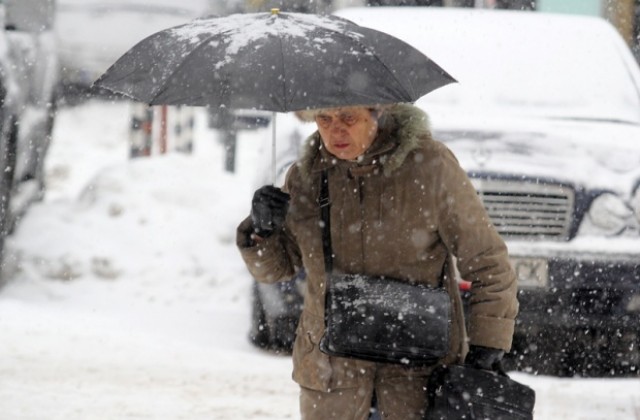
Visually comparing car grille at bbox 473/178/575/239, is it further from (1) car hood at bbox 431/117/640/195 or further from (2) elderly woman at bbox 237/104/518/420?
(2) elderly woman at bbox 237/104/518/420

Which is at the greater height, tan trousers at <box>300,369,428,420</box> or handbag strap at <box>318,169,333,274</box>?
handbag strap at <box>318,169,333,274</box>

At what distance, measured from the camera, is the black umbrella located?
3.52 metres

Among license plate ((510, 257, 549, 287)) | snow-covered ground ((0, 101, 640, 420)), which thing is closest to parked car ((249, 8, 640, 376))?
license plate ((510, 257, 549, 287))

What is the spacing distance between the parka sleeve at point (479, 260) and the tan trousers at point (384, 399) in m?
0.21

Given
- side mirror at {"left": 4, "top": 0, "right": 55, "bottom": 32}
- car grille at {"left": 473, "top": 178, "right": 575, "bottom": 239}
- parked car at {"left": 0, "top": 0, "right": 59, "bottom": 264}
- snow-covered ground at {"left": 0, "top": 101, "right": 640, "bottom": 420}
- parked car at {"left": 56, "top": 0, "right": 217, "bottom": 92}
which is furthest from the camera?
parked car at {"left": 56, "top": 0, "right": 217, "bottom": 92}

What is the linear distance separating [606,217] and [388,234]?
2796mm

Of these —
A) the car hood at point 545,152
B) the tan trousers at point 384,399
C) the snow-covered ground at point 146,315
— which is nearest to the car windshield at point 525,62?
the car hood at point 545,152

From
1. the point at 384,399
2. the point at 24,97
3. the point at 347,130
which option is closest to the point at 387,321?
the point at 384,399

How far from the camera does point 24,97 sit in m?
7.86

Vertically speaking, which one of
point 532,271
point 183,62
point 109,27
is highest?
point 183,62

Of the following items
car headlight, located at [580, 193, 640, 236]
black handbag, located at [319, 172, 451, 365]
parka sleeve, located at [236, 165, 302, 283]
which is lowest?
car headlight, located at [580, 193, 640, 236]

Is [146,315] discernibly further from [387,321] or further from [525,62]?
[387,321]

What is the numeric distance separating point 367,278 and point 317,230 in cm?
21

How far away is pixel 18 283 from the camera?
827cm
